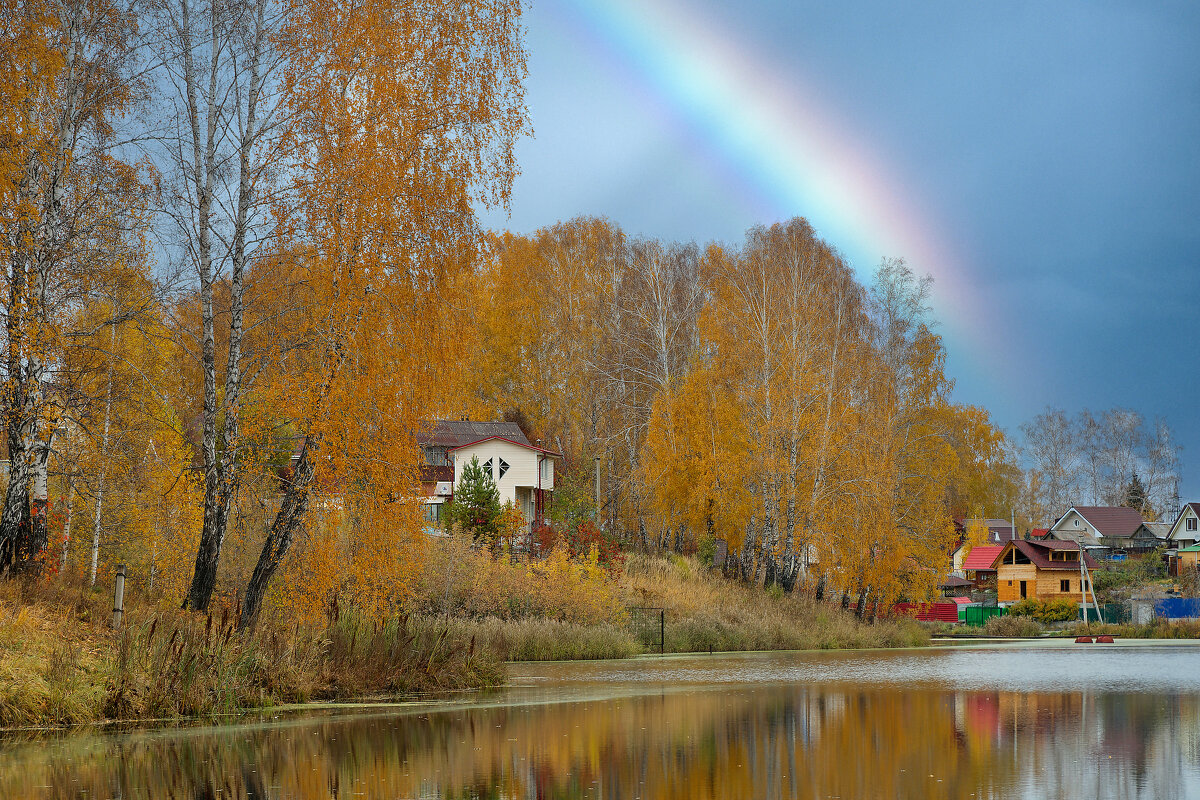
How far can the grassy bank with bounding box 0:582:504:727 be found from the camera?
509 inches

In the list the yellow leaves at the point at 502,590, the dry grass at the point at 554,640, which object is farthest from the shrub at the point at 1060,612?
the dry grass at the point at 554,640

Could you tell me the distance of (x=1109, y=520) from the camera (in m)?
88.8

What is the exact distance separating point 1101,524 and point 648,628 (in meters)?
70.3

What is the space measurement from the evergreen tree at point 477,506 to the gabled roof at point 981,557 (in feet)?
180

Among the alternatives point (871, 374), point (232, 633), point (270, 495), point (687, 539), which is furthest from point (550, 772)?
point (687, 539)

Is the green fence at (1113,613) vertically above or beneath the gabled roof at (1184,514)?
beneath

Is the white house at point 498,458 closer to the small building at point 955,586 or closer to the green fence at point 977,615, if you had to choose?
the green fence at point 977,615

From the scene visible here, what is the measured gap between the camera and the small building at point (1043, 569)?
7300 cm

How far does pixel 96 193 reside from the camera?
18.5 metres

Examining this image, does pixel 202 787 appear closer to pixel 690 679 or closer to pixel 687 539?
pixel 690 679

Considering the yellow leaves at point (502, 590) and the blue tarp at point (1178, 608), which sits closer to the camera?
the yellow leaves at point (502, 590)

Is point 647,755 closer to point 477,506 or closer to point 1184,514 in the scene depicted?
point 477,506

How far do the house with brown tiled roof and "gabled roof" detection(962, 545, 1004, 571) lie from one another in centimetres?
557

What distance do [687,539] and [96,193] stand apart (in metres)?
34.0
